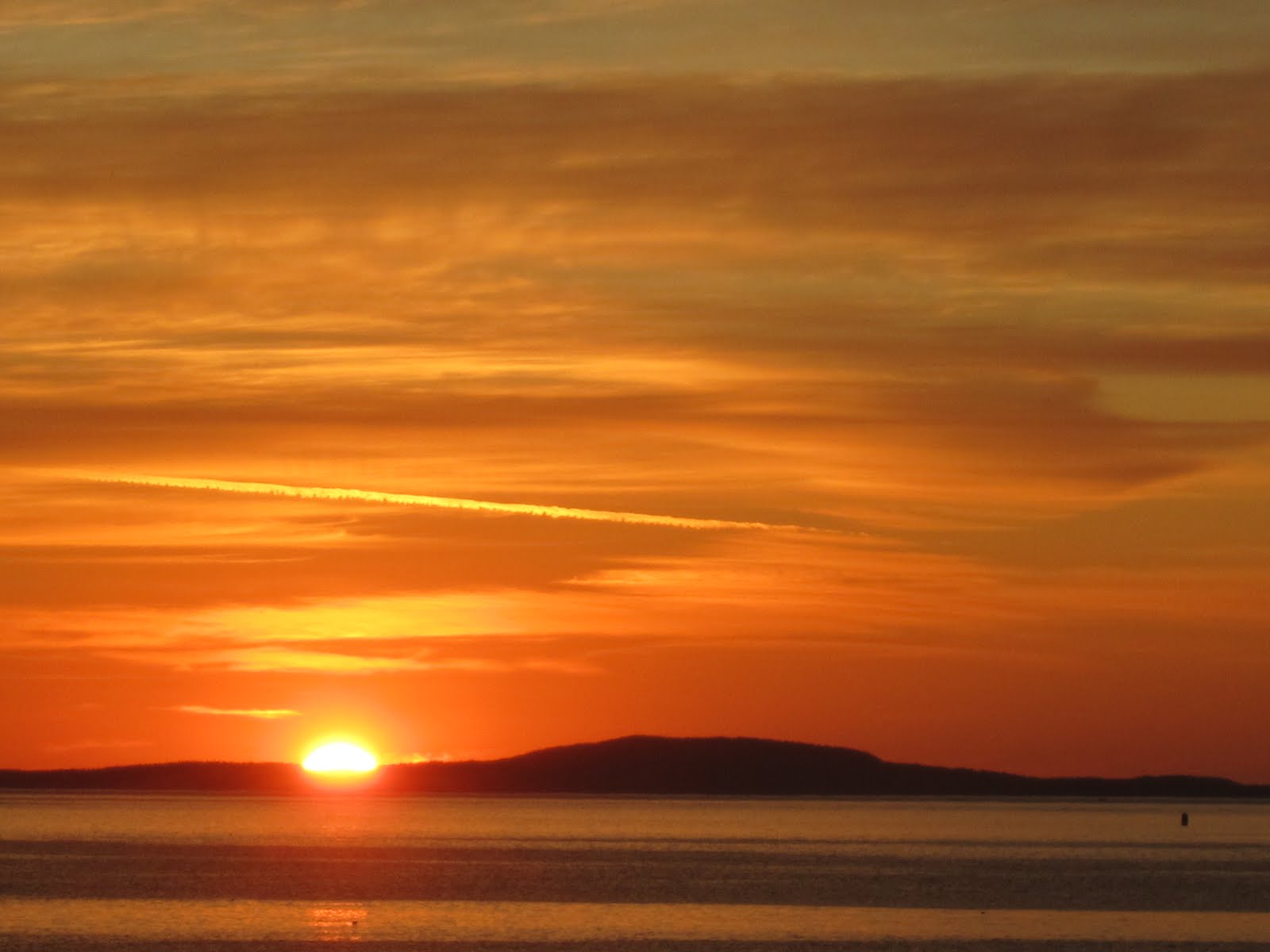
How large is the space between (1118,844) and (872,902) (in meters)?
91.9

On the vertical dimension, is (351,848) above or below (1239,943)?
above

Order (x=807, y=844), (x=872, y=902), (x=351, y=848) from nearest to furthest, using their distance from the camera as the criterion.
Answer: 1. (x=872, y=902)
2. (x=351, y=848)
3. (x=807, y=844)

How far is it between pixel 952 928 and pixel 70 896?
35073 millimetres

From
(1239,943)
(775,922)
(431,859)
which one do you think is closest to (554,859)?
(431,859)

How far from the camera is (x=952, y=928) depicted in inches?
2613

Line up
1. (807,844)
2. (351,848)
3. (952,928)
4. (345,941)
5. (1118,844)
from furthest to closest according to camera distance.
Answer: (1118,844) < (807,844) < (351,848) < (952,928) < (345,941)

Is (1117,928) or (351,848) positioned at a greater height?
(351,848)

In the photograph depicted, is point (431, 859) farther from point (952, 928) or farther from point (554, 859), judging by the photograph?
point (952, 928)

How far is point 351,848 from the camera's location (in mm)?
138500

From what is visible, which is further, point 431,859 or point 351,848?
point 351,848

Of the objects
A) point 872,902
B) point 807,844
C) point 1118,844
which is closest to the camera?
point 872,902

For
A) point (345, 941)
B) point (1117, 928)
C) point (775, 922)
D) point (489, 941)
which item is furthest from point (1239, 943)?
point (345, 941)

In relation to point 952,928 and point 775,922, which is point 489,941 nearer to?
point 775,922

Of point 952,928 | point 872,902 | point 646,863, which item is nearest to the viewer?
point 952,928
